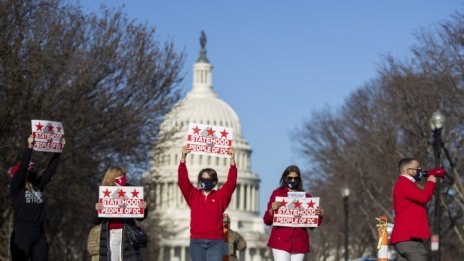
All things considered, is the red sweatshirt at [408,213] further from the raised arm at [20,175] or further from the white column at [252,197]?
the white column at [252,197]

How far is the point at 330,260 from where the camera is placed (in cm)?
12525

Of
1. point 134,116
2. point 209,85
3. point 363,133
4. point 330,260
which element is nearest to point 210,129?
point 134,116

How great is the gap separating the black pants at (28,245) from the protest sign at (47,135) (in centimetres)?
210

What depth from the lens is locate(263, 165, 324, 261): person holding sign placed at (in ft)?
53.2

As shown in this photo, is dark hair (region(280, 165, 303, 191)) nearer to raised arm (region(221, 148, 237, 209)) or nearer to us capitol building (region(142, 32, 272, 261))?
raised arm (region(221, 148, 237, 209))

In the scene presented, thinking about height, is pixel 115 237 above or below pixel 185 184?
below

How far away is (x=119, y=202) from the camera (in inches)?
677

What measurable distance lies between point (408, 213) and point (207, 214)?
7.22 feet

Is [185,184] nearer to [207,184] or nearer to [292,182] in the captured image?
[207,184]

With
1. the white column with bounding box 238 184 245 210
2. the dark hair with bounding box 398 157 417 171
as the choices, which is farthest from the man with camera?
the white column with bounding box 238 184 245 210

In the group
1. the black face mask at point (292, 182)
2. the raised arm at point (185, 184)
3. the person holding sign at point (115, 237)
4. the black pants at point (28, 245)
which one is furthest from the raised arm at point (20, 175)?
the black face mask at point (292, 182)

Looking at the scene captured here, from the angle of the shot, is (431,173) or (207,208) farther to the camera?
(207,208)

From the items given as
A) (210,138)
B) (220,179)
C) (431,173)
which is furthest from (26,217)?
(220,179)

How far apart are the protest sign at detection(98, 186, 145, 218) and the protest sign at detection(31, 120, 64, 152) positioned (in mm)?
1503
